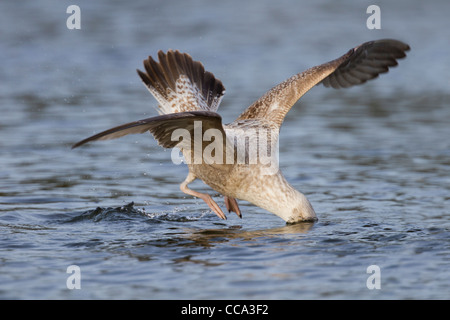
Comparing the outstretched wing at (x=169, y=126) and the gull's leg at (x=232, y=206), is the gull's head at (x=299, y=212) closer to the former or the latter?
the gull's leg at (x=232, y=206)

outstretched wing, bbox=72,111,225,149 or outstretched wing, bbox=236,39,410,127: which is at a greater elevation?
outstretched wing, bbox=236,39,410,127

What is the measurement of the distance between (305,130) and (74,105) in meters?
3.52

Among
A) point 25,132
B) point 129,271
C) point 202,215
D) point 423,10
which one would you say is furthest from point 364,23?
point 129,271

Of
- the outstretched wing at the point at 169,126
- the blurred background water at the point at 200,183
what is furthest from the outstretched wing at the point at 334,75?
the outstretched wing at the point at 169,126

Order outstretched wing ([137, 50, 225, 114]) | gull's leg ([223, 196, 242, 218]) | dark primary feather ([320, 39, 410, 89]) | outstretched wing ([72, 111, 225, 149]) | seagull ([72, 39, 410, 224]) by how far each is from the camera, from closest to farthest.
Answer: outstretched wing ([72, 111, 225, 149]) → seagull ([72, 39, 410, 224]) → gull's leg ([223, 196, 242, 218]) → outstretched wing ([137, 50, 225, 114]) → dark primary feather ([320, 39, 410, 89])

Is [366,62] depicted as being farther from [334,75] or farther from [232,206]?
[232,206]

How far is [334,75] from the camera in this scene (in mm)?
8156

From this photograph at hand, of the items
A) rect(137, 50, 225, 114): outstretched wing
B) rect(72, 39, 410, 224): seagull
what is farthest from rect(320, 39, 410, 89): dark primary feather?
rect(137, 50, 225, 114): outstretched wing

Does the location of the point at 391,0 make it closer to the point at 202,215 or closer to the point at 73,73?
the point at 73,73

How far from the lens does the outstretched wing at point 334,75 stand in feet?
24.5

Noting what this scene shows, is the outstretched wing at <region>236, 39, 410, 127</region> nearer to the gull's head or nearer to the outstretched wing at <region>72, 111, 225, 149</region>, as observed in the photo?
the gull's head

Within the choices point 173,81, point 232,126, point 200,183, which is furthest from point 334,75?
point 200,183

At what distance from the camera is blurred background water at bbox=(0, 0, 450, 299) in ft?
17.9

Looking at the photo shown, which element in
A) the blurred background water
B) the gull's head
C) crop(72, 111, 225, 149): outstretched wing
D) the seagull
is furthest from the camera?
the gull's head
